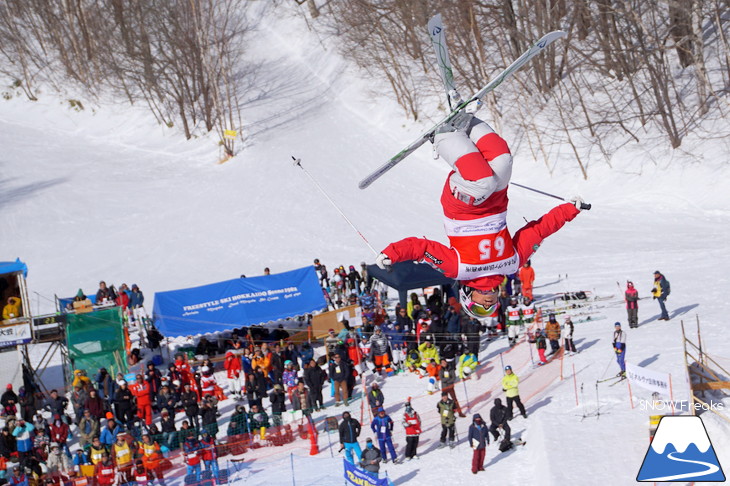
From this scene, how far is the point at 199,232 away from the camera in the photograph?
1320 inches

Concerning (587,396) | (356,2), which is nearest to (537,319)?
(587,396)

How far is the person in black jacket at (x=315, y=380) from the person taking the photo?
1655cm

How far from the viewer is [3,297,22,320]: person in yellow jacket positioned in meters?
19.2

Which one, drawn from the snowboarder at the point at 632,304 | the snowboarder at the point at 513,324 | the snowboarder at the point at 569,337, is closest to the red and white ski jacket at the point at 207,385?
the snowboarder at the point at 513,324

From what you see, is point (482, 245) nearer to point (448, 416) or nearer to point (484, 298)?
point (484, 298)

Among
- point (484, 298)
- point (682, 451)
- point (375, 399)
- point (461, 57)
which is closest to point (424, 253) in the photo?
point (484, 298)

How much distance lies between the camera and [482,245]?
7.62m

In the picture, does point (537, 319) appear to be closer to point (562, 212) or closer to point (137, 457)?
point (137, 457)

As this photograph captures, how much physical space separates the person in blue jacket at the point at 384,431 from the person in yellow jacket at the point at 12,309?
9.68 metres

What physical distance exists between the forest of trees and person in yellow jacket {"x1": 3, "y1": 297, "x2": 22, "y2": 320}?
16838mm

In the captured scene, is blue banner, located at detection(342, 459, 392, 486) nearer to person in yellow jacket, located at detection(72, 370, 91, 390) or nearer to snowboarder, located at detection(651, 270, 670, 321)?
person in yellow jacket, located at detection(72, 370, 91, 390)

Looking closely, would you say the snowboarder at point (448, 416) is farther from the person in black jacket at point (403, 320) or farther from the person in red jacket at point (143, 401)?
the person in red jacket at point (143, 401)

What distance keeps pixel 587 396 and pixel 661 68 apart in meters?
23.1

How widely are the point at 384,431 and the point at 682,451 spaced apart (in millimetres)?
6492
